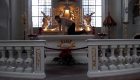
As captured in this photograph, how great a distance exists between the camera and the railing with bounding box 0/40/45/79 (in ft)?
22.0

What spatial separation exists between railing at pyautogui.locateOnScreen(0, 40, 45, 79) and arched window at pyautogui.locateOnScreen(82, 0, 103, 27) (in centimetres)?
1385

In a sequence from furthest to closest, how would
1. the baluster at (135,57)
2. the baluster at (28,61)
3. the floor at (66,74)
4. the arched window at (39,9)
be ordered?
the arched window at (39,9) < the baluster at (135,57) < the floor at (66,74) < the baluster at (28,61)

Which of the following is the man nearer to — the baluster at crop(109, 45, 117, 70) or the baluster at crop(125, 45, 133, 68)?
the baluster at crop(125, 45, 133, 68)

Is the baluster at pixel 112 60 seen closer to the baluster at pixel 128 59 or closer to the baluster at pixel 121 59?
the baluster at pixel 121 59

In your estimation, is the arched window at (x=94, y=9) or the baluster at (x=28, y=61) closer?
the baluster at (x=28, y=61)

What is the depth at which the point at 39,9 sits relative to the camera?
20406 millimetres

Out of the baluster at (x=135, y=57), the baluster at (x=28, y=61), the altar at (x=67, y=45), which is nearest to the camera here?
the baluster at (x=28, y=61)

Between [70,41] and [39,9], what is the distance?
28.2ft

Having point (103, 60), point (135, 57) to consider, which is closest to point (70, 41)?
point (135, 57)

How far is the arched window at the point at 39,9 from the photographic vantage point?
2017 centimetres

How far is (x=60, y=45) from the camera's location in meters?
12.3

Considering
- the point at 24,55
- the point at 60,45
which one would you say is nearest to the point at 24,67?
the point at 24,55

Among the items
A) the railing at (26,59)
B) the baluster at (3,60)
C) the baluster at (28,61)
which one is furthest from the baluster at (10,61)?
the baluster at (28,61)

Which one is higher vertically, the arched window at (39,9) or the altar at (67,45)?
the arched window at (39,9)
